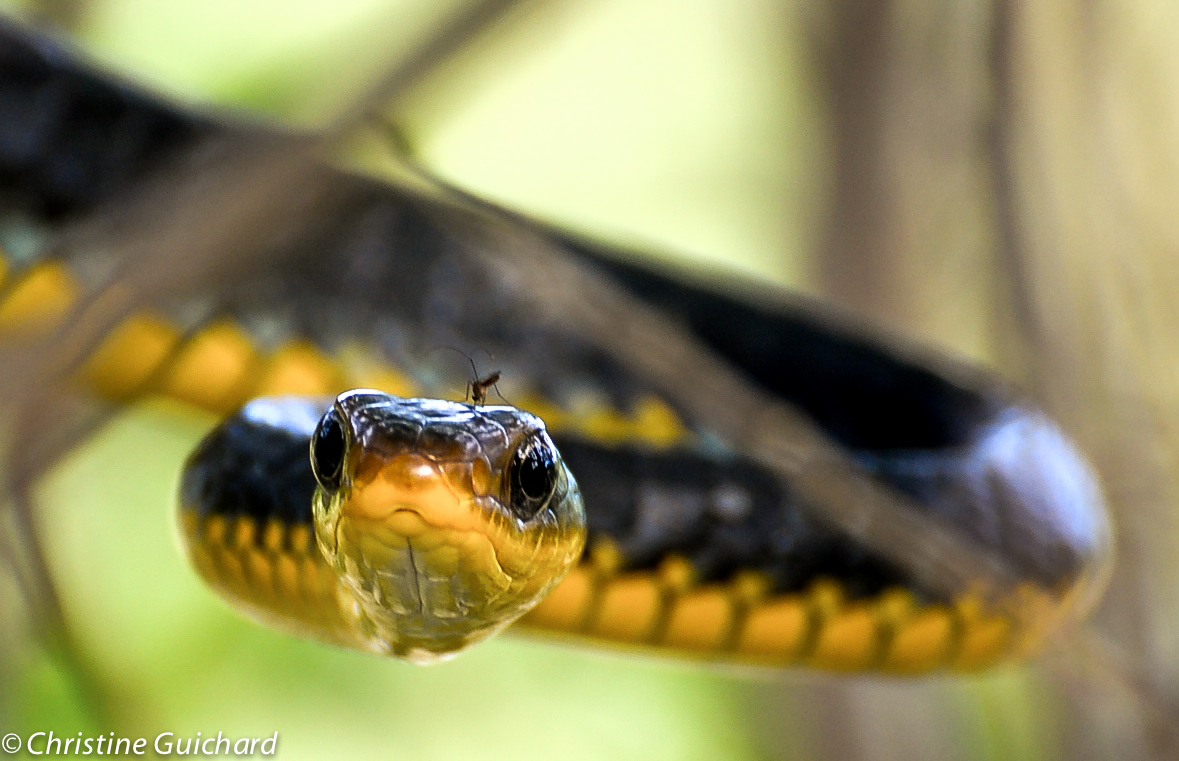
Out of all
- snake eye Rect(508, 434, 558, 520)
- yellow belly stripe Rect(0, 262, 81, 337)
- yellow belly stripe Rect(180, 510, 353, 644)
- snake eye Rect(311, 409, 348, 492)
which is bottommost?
yellow belly stripe Rect(0, 262, 81, 337)

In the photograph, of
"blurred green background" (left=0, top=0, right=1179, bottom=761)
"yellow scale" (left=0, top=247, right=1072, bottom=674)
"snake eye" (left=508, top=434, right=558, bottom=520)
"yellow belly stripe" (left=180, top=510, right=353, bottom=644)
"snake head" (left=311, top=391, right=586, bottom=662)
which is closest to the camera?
"snake head" (left=311, top=391, right=586, bottom=662)

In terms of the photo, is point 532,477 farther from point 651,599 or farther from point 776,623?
point 776,623

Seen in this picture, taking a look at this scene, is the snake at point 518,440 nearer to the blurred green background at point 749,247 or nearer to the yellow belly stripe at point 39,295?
the yellow belly stripe at point 39,295

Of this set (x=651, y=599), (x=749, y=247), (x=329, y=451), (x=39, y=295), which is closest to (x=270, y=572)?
(x=329, y=451)

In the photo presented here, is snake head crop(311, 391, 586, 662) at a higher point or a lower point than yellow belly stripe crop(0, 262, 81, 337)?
higher

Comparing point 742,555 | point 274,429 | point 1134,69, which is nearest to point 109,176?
point 274,429

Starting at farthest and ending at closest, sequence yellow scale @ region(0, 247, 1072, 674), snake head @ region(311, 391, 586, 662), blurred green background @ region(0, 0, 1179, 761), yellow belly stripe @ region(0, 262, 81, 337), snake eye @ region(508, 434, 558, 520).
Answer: blurred green background @ region(0, 0, 1179, 761)
yellow belly stripe @ region(0, 262, 81, 337)
yellow scale @ region(0, 247, 1072, 674)
snake eye @ region(508, 434, 558, 520)
snake head @ region(311, 391, 586, 662)

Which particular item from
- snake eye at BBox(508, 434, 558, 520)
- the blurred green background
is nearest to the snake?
snake eye at BBox(508, 434, 558, 520)

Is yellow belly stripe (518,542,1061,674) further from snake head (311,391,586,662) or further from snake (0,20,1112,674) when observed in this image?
snake head (311,391,586,662)

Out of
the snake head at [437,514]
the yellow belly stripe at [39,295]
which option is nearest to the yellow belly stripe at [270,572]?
the snake head at [437,514]
